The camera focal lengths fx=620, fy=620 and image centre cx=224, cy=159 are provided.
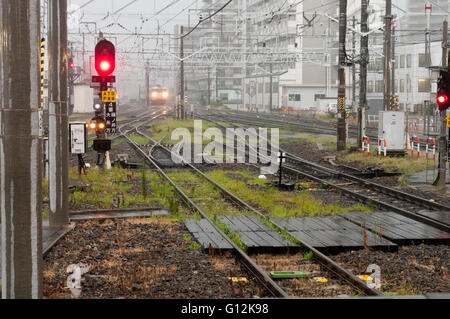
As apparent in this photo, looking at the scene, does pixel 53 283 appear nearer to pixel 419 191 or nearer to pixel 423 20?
pixel 419 191

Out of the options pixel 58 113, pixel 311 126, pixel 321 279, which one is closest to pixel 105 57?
pixel 58 113

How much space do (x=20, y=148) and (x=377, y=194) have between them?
1272cm

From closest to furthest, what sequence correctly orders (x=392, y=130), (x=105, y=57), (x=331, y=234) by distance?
(x=331, y=234) → (x=105, y=57) → (x=392, y=130)

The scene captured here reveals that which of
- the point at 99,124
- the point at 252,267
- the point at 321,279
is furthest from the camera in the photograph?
the point at 99,124

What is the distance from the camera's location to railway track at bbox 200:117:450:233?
44.3 feet

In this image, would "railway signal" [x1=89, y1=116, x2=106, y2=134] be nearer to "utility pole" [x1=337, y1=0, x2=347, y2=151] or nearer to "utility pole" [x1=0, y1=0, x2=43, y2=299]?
"utility pole" [x1=337, y1=0, x2=347, y2=151]

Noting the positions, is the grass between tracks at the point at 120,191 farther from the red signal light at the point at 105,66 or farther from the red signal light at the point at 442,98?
the red signal light at the point at 442,98

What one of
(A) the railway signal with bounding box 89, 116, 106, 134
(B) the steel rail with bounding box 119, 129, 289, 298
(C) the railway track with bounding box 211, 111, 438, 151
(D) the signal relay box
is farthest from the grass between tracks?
(C) the railway track with bounding box 211, 111, 438, 151

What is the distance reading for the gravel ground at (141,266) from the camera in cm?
785

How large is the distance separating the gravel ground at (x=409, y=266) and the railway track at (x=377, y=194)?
1.89m

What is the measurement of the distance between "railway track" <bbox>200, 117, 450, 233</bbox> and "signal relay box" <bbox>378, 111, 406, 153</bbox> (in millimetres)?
3636

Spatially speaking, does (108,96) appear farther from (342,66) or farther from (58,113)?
(342,66)

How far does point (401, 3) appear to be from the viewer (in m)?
86.2

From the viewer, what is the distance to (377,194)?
1688 cm
